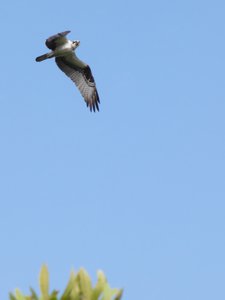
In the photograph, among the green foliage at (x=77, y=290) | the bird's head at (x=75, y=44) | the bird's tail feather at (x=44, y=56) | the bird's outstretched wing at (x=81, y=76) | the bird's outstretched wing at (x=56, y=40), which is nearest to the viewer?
the green foliage at (x=77, y=290)

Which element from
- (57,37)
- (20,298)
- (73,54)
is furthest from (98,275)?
(73,54)

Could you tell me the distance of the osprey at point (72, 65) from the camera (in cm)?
2744

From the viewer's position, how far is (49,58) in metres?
28.0

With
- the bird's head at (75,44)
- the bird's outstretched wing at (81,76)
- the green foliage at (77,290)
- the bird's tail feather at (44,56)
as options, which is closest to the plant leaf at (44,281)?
the green foliage at (77,290)

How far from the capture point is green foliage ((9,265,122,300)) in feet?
16.4

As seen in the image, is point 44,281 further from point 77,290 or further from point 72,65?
point 72,65

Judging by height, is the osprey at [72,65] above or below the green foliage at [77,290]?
above

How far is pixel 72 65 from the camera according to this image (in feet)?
98.2

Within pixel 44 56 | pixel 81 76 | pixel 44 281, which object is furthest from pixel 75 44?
pixel 44 281

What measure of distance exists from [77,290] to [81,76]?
84.0 feet

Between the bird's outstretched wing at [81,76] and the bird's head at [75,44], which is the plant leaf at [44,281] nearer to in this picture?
the bird's head at [75,44]

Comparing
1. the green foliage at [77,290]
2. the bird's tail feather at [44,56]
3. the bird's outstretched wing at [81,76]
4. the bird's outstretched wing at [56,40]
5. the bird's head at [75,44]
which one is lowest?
the green foliage at [77,290]

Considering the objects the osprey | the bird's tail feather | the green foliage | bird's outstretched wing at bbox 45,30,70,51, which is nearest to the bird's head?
the osprey

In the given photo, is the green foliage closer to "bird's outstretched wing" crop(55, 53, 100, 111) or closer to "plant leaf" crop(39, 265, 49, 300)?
"plant leaf" crop(39, 265, 49, 300)
